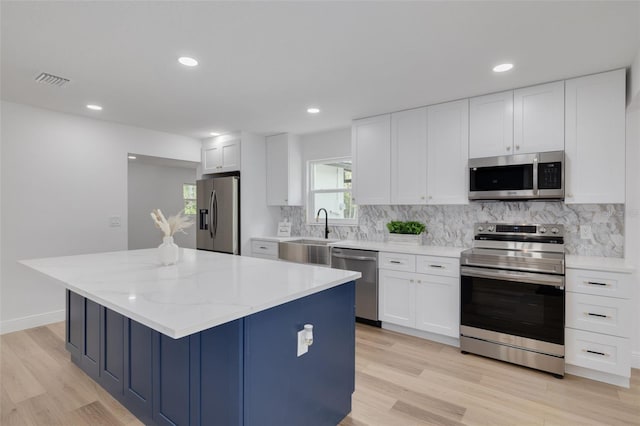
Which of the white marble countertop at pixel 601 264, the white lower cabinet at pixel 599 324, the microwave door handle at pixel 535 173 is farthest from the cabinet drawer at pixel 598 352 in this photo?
the microwave door handle at pixel 535 173

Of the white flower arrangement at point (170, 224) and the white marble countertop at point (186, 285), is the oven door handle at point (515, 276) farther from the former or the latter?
the white flower arrangement at point (170, 224)

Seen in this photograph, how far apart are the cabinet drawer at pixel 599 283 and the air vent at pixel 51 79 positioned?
441 centimetres

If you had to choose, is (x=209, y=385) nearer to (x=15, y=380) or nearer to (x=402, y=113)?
(x=15, y=380)

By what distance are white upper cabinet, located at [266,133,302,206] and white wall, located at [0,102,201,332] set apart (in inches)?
73.6

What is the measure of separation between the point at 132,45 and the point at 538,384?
12.3ft

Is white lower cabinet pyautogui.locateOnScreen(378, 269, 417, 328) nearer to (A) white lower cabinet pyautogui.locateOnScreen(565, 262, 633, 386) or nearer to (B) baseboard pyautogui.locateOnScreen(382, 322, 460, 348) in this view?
(B) baseboard pyautogui.locateOnScreen(382, 322, 460, 348)

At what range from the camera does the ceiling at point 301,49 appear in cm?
187

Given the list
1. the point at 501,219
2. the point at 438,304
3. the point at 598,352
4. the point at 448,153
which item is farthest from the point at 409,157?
the point at 598,352

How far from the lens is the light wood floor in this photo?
2.06 metres

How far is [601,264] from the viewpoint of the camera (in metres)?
2.49

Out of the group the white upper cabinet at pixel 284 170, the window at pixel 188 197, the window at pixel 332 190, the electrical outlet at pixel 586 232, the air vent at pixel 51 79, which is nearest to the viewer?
the air vent at pixel 51 79

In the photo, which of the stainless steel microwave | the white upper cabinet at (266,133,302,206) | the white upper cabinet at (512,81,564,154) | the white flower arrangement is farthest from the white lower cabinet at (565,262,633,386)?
the white upper cabinet at (266,133,302,206)

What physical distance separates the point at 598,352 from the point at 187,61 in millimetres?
3728

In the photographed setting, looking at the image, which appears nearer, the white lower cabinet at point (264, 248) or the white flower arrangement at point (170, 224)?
the white flower arrangement at point (170, 224)
